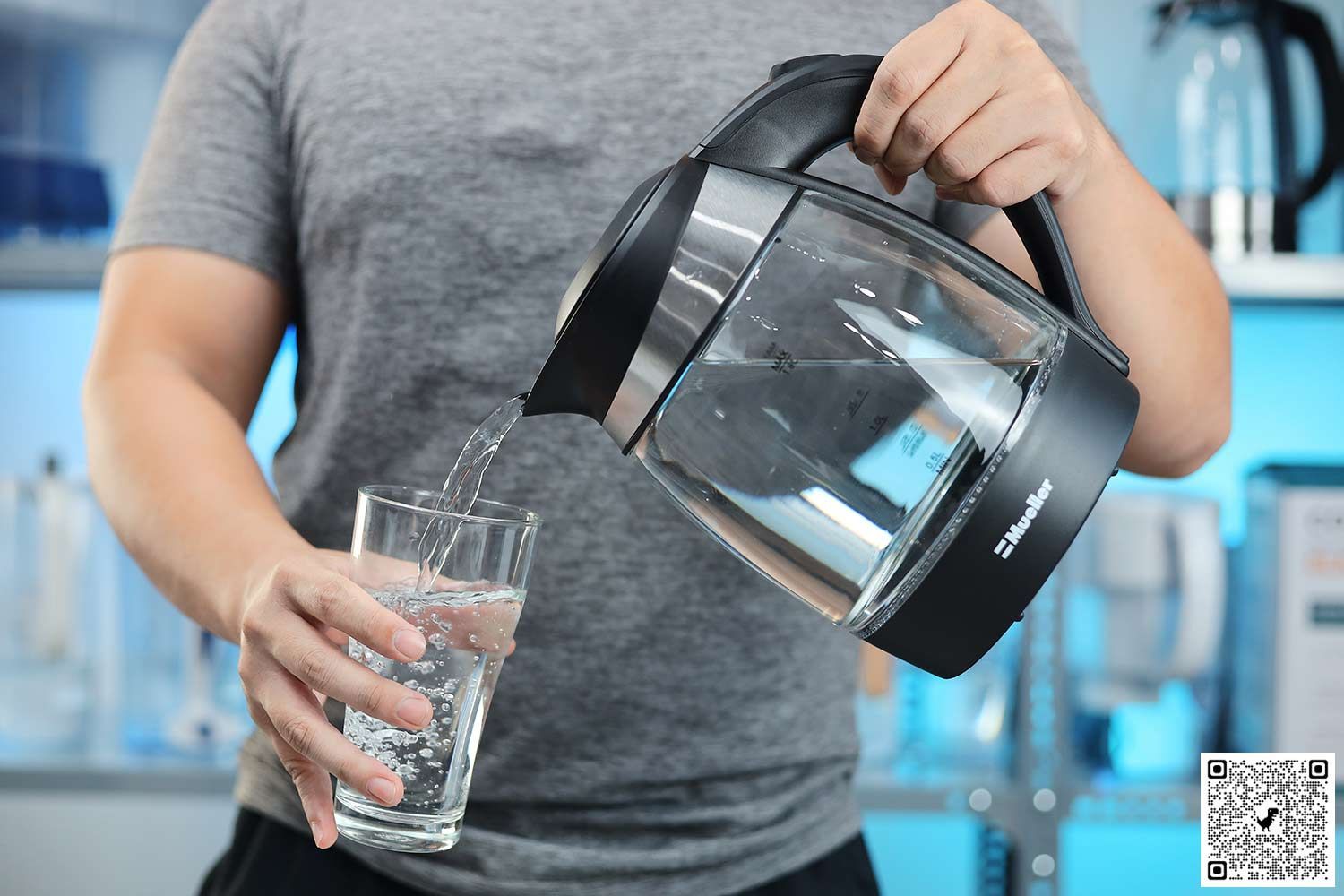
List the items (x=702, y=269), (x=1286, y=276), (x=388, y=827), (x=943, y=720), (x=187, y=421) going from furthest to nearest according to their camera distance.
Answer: (x=943, y=720) < (x=1286, y=276) < (x=187, y=421) < (x=388, y=827) < (x=702, y=269)

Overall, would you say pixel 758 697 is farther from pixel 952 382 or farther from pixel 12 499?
pixel 12 499

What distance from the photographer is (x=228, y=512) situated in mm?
649

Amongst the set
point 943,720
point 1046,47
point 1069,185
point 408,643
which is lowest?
point 943,720

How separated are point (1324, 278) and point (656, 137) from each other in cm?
87

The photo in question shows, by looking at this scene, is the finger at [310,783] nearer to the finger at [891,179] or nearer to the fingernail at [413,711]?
the fingernail at [413,711]

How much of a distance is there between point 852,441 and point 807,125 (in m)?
0.13

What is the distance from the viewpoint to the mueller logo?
1.60ft

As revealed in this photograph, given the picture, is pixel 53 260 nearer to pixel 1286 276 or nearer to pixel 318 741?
pixel 318 741

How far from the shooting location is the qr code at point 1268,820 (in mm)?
565

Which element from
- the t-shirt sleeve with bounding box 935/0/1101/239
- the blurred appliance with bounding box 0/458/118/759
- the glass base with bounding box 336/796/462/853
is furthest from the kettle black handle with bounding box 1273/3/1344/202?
the blurred appliance with bounding box 0/458/118/759

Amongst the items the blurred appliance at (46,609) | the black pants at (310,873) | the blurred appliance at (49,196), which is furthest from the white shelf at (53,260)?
the black pants at (310,873)

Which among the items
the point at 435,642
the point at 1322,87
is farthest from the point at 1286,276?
the point at 435,642

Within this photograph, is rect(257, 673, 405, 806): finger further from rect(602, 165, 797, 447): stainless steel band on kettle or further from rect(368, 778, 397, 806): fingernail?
rect(602, 165, 797, 447): stainless steel band on kettle

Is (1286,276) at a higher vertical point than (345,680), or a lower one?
higher
